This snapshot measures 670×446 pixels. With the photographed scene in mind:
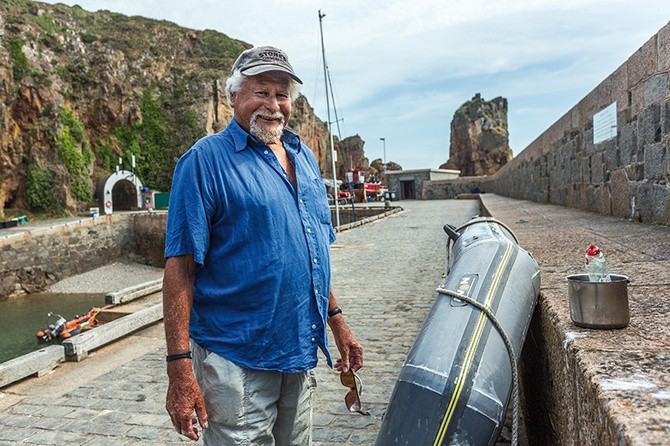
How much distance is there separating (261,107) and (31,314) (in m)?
22.4

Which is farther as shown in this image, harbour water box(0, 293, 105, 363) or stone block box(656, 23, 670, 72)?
harbour water box(0, 293, 105, 363)

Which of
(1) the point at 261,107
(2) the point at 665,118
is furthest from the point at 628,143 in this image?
(1) the point at 261,107

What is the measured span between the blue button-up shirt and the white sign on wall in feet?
19.1

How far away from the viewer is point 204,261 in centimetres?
202

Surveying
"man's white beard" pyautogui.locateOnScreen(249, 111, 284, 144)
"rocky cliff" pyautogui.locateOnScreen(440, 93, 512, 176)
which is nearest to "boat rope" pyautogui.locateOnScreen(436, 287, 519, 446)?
"man's white beard" pyautogui.locateOnScreen(249, 111, 284, 144)

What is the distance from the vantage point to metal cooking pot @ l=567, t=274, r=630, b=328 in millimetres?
1925

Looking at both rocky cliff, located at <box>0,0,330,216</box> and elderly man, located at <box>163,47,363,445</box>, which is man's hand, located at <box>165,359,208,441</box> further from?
rocky cliff, located at <box>0,0,330,216</box>

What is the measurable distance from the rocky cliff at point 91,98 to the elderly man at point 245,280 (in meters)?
35.7

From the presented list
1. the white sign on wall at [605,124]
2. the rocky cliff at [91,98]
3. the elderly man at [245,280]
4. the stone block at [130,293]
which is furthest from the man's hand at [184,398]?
the rocky cliff at [91,98]

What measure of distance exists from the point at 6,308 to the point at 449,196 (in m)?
31.8

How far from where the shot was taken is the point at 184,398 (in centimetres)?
186

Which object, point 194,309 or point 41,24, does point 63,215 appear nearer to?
point 41,24

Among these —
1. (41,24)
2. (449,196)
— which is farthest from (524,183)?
(41,24)

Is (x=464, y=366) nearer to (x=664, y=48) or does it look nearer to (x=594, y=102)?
(x=664, y=48)
